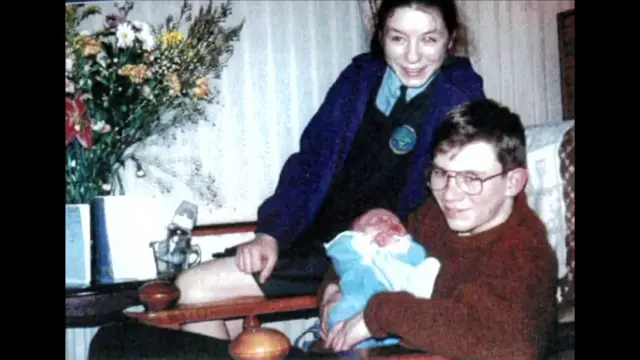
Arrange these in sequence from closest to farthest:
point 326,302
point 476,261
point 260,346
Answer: point 260,346, point 476,261, point 326,302

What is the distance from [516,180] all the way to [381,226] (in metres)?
0.20

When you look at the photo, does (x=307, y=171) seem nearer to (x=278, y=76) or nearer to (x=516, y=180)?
(x=278, y=76)

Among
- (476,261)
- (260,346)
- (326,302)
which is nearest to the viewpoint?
(260,346)

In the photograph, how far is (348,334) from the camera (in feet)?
3.32

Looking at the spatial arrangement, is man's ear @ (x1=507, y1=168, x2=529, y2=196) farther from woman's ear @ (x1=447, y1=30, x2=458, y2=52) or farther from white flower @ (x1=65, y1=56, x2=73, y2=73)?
white flower @ (x1=65, y1=56, x2=73, y2=73)

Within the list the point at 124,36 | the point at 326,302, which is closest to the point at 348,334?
the point at 326,302

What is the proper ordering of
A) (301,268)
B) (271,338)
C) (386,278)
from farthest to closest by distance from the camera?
(301,268), (386,278), (271,338)

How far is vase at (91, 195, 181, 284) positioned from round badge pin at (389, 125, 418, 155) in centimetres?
35

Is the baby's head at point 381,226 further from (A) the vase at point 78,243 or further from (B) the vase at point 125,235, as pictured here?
(A) the vase at point 78,243

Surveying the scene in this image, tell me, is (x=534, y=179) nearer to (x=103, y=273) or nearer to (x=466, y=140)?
(x=466, y=140)

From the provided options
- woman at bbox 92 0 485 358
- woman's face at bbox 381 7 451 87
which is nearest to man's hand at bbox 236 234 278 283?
woman at bbox 92 0 485 358
